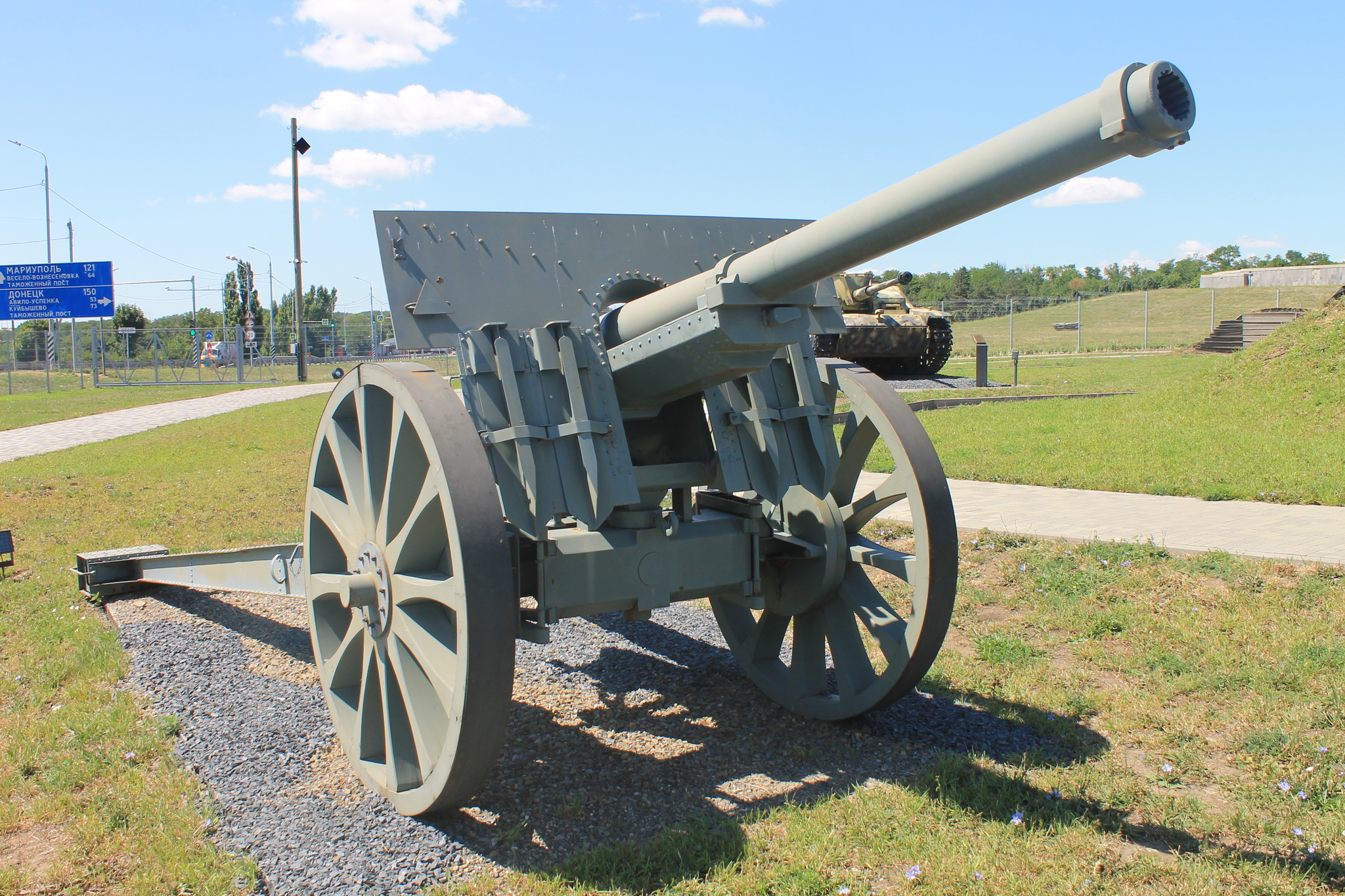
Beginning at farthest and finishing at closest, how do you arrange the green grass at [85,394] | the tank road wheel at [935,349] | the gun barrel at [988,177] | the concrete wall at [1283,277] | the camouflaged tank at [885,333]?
1. the concrete wall at [1283,277]
2. the green grass at [85,394]
3. the tank road wheel at [935,349]
4. the camouflaged tank at [885,333]
5. the gun barrel at [988,177]

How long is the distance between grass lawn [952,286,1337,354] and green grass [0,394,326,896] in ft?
98.5

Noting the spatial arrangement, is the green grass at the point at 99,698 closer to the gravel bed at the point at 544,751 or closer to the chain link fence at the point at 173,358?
the gravel bed at the point at 544,751

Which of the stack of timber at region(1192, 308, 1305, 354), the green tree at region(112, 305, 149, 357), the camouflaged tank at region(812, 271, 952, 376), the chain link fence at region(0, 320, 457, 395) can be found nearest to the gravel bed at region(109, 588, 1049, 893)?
the camouflaged tank at region(812, 271, 952, 376)

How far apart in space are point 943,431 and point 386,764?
8.82 metres

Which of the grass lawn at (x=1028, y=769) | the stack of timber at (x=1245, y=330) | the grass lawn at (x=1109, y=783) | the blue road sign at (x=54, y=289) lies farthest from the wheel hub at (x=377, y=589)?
the blue road sign at (x=54, y=289)

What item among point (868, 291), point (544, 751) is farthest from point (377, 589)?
point (868, 291)

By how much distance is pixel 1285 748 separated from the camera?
3674 millimetres

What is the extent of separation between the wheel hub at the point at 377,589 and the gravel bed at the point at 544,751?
2.04ft

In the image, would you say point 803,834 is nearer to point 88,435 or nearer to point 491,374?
point 491,374

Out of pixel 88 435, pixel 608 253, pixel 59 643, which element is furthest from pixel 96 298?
pixel 608 253

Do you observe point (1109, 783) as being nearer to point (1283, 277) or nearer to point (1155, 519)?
point (1155, 519)

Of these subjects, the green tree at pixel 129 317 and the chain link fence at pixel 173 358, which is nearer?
the chain link fence at pixel 173 358

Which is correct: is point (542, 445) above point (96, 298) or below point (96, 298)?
below

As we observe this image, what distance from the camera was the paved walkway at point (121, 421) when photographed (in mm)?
15750
